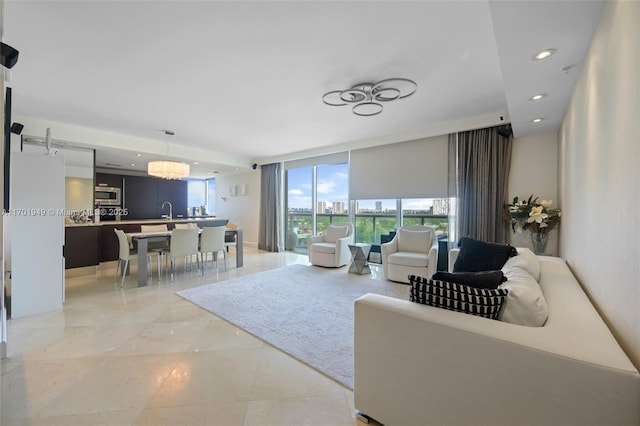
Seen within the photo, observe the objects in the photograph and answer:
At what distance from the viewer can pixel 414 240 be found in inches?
181

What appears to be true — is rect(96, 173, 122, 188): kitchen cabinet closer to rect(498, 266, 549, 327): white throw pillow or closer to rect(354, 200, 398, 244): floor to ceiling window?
rect(354, 200, 398, 244): floor to ceiling window

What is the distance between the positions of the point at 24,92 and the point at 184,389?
4.08m

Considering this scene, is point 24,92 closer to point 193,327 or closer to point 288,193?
point 193,327

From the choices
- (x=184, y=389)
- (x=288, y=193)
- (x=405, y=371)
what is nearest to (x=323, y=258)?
(x=288, y=193)

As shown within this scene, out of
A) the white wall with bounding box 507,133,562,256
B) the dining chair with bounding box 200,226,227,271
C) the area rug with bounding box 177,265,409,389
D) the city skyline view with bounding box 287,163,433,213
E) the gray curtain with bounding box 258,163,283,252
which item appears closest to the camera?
the area rug with bounding box 177,265,409,389

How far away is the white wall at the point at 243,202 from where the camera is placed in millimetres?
8039

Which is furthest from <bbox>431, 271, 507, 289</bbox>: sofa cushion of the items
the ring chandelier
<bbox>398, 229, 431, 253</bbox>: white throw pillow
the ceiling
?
<bbox>398, 229, 431, 253</bbox>: white throw pillow

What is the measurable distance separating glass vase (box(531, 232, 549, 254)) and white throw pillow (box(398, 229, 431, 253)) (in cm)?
138

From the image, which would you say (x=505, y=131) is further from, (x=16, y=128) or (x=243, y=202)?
(x=16, y=128)

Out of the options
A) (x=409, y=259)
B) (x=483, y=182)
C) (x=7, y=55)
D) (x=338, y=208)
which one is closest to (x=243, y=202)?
(x=338, y=208)

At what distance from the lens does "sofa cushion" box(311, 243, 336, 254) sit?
5.24 m

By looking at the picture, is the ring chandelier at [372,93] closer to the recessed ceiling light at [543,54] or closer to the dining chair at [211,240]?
the recessed ceiling light at [543,54]

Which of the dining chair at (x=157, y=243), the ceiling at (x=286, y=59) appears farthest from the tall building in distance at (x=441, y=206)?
the dining chair at (x=157, y=243)

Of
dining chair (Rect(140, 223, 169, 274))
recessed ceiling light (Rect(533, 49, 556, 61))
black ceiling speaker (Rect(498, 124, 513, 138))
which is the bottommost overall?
dining chair (Rect(140, 223, 169, 274))
